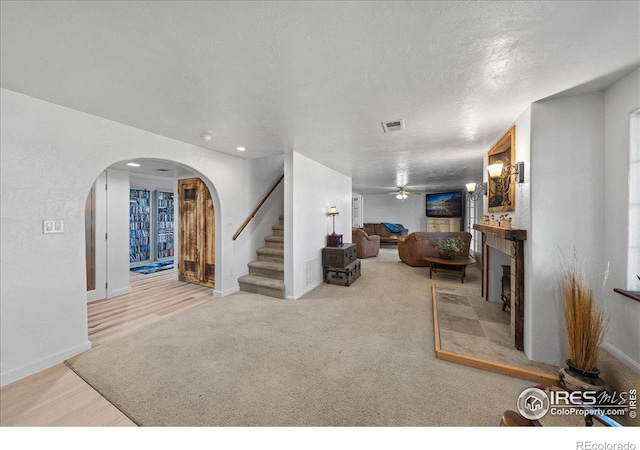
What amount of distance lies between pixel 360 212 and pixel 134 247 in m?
8.80

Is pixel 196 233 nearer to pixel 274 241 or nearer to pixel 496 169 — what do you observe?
pixel 274 241

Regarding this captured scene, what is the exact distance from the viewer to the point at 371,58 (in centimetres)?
164

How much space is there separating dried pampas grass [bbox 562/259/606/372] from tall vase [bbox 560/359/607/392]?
29 millimetres

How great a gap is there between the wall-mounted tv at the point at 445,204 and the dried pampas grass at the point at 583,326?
9.25m

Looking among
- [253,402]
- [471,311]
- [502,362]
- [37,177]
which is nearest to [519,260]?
[502,362]

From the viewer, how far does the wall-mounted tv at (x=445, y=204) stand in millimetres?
10312

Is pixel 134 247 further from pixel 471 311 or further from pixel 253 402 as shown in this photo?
pixel 471 311

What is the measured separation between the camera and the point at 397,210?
38.2 ft

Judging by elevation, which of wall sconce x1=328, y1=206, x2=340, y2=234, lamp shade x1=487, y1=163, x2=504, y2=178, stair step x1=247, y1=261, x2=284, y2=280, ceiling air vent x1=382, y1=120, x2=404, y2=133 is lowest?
stair step x1=247, y1=261, x2=284, y2=280

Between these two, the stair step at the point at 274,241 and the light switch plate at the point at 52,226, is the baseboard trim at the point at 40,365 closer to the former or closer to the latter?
the light switch plate at the point at 52,226

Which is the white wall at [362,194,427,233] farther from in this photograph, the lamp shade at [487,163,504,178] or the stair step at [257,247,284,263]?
the lamp shade at [487,163,504,178]


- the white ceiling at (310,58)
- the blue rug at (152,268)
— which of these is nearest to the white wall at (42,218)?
the white ceiling at (310,58)

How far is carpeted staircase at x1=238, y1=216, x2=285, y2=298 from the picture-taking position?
13.7ft

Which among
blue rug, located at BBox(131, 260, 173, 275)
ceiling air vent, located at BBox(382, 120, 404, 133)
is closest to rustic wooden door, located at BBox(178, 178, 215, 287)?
blue rug, located at BBox(131, 260, 173, 275)
